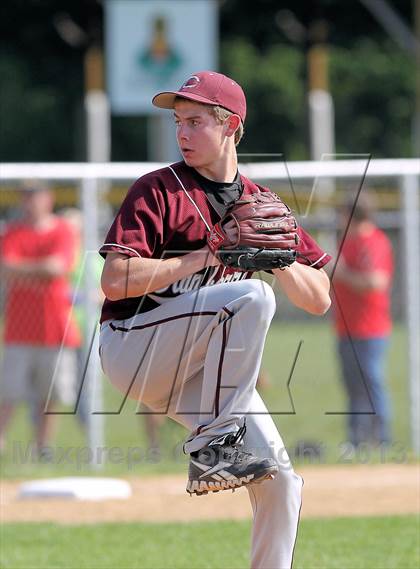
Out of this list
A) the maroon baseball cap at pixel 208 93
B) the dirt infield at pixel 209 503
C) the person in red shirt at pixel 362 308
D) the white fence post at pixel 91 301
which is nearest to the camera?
the maroon baseball cap at pixel 208 93

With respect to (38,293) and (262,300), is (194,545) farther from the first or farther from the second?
(38,293)

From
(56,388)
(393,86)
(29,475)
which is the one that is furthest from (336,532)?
(393,86)

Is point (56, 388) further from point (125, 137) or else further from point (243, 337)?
point (125, 137)

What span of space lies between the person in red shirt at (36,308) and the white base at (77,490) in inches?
67.0

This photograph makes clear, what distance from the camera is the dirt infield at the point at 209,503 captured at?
7469mm

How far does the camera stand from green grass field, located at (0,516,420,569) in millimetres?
5996

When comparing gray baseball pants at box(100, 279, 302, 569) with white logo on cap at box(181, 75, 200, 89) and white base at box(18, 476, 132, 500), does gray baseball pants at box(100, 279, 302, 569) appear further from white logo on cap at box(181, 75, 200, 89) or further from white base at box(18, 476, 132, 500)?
white base at box(18, 476, 132, 500)

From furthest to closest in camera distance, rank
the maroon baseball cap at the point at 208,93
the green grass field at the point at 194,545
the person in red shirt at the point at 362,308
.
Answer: the person in red shirt at the point at 362,308
the green grass field at the point at 194,545
the maroon baseball cap at the point at 208,93

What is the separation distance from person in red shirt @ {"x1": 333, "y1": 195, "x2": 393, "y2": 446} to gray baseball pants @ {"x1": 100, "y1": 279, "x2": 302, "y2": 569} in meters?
5.25

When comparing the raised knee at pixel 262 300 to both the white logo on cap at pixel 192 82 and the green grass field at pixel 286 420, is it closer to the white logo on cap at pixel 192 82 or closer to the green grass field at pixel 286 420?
the white logo on cap at pixel 192 82

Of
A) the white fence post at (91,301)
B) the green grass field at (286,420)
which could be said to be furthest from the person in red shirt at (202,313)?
the white fence post at (91,301)

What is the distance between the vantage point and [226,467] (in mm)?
4465

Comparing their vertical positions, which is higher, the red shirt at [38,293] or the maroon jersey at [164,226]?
the maroon jersey at [164,226]

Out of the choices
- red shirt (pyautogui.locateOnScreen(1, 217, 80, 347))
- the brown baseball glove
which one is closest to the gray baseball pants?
the brown baseball glove
